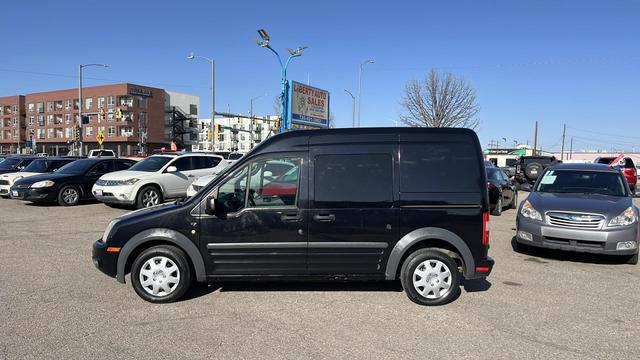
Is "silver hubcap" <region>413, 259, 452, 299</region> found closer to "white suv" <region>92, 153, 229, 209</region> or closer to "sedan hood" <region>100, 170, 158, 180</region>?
"white suv" <region>92, 153, 229, 209</region>

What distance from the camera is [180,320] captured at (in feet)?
14.5

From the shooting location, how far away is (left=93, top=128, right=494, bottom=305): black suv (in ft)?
15.9

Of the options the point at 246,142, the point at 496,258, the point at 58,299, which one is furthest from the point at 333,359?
the point at 246,142

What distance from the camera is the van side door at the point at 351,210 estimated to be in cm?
484

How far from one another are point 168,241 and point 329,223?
183 cm

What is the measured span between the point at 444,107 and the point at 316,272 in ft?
91.5

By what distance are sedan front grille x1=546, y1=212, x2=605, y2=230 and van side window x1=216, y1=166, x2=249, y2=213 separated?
487cm

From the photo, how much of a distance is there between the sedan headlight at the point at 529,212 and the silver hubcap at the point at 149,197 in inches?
378

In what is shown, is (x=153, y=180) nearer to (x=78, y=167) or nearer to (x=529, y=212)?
(x=78, y=167)

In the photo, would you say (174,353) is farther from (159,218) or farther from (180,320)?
(159,218)

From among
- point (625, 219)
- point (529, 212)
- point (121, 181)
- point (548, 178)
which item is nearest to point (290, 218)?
point (529, 212)

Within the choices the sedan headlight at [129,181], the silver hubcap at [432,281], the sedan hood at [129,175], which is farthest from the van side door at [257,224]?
the sedan hood at [129,175]

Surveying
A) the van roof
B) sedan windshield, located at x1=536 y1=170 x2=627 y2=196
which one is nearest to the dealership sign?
sedan windshield, located at x1=536 y1=170 x2=627 y2=196

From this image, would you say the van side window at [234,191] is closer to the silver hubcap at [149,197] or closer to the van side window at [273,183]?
the van side window at [273,183]
